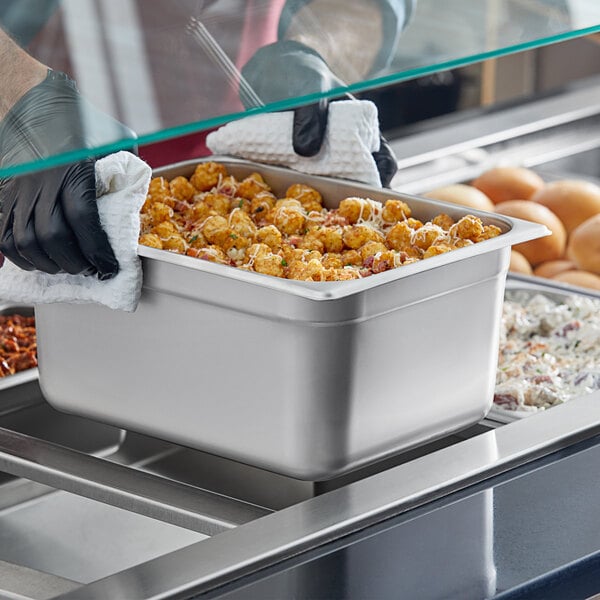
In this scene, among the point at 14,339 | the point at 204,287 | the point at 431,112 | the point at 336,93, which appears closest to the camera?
the point at 336,93

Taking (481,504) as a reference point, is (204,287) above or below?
above

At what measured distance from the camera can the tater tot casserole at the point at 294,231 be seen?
1.07 metres

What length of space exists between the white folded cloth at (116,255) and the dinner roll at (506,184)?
3.21 feet

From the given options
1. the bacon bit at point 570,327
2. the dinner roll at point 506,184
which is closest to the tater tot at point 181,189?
the bacon bit at point 570,327

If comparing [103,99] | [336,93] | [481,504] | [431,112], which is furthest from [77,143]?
[431,112]

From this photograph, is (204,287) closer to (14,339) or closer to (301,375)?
(301,375)

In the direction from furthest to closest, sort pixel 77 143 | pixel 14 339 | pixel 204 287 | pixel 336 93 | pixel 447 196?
pixel 447 196, pixel 14 339, pixel 204 287, pixel 336 93, pixel 77 143

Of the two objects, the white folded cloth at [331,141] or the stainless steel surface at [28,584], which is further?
the white folded cloth at [331,141]

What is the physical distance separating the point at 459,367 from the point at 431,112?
9.72 ft

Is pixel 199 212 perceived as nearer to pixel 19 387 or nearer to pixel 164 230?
pixel 164 230

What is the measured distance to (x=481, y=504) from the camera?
1.07m

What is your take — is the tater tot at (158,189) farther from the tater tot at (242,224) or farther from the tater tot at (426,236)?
the tater tot at (426,236)

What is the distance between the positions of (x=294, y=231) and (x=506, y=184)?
843 mm

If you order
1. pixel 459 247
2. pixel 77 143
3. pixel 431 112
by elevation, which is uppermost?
pixel 77 143
